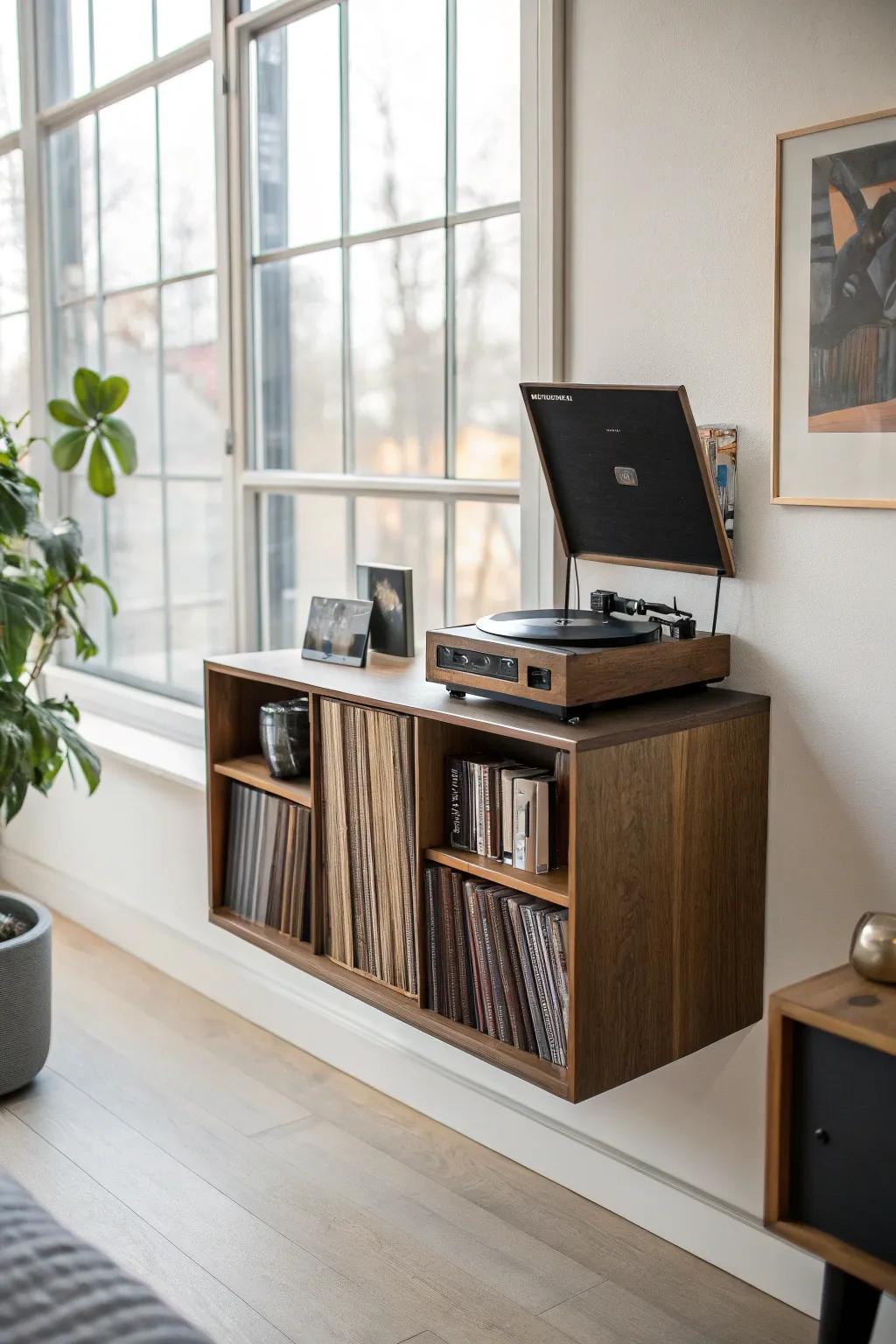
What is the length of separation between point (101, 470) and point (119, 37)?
119 cm

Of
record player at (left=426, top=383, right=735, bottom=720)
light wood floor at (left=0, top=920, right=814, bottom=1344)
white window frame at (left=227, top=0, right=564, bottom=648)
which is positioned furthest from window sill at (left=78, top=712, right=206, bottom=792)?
record player at (left=426, top=383, right=735, bottom=720)

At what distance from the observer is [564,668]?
6.30ft

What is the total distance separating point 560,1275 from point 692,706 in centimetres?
100

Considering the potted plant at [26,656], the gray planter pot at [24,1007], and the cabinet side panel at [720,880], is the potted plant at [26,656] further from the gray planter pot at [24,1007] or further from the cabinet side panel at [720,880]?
the cabinet side panel at [720,880]

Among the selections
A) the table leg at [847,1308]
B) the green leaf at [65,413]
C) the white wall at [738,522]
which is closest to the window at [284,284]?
the white wall at [738,522]

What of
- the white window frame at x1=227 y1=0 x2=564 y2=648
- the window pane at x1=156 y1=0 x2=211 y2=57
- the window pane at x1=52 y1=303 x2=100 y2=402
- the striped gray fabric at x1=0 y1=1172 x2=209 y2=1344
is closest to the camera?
the striped gray fabric at x1=0 y1=1172 x2=209 y2=1344

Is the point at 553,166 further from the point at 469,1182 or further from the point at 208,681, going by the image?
the point at 469,1182

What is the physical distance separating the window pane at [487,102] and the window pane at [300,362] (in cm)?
45

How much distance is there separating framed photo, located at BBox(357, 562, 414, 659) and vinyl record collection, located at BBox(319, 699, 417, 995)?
331 millimetres

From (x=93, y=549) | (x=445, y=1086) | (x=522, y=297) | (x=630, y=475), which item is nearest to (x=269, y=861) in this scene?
(x=445, y=1086)

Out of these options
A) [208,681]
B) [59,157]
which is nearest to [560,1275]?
[208,681]

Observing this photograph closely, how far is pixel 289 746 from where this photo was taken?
8.26ft

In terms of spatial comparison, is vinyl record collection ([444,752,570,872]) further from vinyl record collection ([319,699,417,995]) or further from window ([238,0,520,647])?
window ([238,0,520,647])

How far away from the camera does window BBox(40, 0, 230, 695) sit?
3.38 meters
